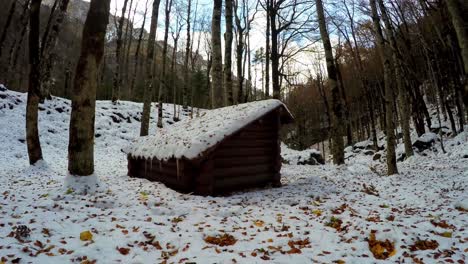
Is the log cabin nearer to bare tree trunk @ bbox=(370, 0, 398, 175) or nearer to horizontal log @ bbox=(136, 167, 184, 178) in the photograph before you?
horizontal log @ bbox=(136, 167, 184, 178)

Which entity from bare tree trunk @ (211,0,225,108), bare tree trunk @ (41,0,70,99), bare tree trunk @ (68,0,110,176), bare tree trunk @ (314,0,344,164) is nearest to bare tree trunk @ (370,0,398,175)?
bare tree trunk @ (314,0,344,164)

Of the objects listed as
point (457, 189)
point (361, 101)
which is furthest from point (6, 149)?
point (361, 101)

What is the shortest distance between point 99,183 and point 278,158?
526cm

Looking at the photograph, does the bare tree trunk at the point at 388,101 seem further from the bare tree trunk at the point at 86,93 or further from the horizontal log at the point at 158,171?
the bare tree trunk at the point at 86,93

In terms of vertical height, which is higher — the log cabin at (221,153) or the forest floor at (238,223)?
the log cabin at (221,153)

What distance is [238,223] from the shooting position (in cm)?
543

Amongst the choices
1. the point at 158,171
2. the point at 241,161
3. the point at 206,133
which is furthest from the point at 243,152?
the point at 158,171

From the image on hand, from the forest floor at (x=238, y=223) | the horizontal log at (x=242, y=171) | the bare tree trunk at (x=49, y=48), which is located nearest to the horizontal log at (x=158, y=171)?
the forest floor at (x=238, y=223)

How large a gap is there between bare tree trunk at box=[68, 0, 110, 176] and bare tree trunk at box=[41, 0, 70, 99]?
773 cm

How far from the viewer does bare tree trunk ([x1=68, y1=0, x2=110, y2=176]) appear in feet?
21.0

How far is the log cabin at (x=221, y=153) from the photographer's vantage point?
24.0 ft

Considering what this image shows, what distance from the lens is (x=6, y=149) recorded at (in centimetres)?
1293

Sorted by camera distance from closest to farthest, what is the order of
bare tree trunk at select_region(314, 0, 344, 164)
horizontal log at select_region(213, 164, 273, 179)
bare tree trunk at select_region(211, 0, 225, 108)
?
horizontal log at select_region(213, 164, 273, 179) < bare tree trunk at select_region(211, 0, 225, 108) < bare tree trunk at select_region(314, 0, 344, 164)

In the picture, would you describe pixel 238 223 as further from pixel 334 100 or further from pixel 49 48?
pixel 49 48
